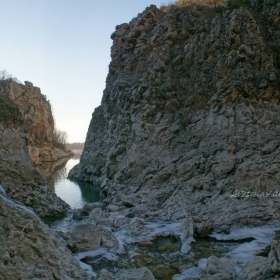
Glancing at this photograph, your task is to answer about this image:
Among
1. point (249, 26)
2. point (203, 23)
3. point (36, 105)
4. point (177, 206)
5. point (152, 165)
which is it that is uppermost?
point (36, 105)

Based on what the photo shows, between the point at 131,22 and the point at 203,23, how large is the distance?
1294cm

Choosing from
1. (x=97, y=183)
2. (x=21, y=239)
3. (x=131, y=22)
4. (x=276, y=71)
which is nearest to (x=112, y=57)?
(x=131, y=22)

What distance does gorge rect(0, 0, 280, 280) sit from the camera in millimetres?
8133

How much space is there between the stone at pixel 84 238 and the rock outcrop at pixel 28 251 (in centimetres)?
240

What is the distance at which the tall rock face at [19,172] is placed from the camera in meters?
15.7

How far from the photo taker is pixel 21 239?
6.89 meters

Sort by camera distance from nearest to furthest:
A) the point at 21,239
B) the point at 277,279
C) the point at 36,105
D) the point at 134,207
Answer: the point at 277,279
the point at 21,239
the point at 134,207
the point at 36,105

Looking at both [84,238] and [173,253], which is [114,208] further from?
[173,253]

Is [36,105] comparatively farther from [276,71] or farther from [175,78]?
[276,71]

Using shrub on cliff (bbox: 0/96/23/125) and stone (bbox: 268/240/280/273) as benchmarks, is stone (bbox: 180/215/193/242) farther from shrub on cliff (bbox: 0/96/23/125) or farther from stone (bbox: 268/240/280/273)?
shrub on cliff (bbox: 0/96/23/125)

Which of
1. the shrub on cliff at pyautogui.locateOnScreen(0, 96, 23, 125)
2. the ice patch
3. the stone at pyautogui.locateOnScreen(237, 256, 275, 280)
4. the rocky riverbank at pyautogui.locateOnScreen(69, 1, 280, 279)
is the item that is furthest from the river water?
the shrub on cliff at pyautogui.locateOnScreen(0, 96, 23, 125)

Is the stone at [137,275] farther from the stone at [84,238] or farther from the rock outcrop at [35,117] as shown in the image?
the rock outcrop at [35,117]

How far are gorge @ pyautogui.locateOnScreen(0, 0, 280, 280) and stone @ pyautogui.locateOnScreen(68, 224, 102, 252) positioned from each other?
37mm

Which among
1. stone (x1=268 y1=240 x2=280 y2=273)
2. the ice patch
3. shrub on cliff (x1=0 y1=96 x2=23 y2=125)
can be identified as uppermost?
shrub on cliff (x1=0 y1=96 x2=23 y2=125)
